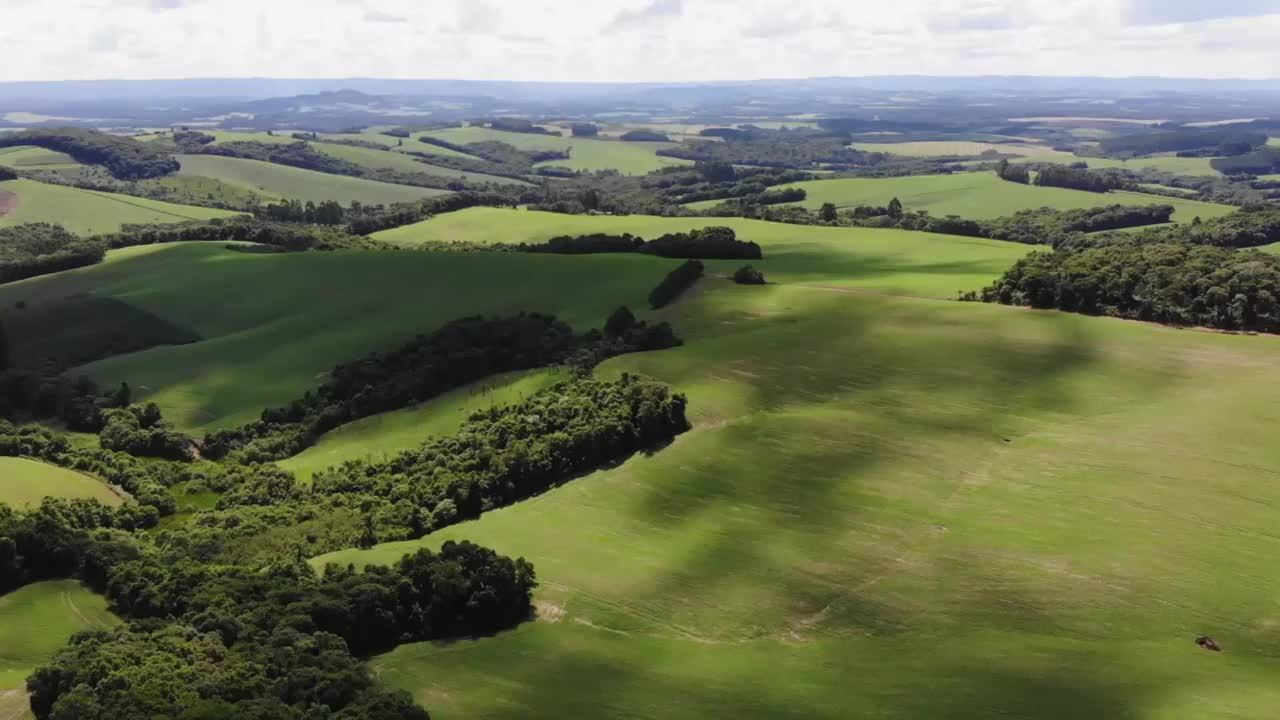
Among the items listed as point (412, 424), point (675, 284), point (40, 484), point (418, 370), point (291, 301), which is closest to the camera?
point (40, 484)

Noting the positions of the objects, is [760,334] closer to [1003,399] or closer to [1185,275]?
[1003,399]

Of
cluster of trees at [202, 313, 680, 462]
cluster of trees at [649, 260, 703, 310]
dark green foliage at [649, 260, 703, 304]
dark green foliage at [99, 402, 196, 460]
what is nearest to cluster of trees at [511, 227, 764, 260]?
cluster of trees at [649, 260, 703, 310]

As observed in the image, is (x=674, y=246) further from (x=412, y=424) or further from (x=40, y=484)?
(x=40, y=484)

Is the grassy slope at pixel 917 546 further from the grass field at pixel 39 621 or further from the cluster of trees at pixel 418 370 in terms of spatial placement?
the grass field at pixel 39 621

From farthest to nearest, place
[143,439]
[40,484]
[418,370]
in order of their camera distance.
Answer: [418,370]
[143,439]
[40,484]

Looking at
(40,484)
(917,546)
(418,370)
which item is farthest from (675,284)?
(40,484)

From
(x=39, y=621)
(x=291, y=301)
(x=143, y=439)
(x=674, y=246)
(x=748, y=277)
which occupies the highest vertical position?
(x=674, y=246)

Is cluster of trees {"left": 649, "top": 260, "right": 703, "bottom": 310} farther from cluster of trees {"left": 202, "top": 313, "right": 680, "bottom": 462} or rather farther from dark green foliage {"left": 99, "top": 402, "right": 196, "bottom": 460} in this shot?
dark green foliage {"left": 99, "top": 402, "right": 196, "bottom": 460}

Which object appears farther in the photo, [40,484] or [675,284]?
[675,284]
